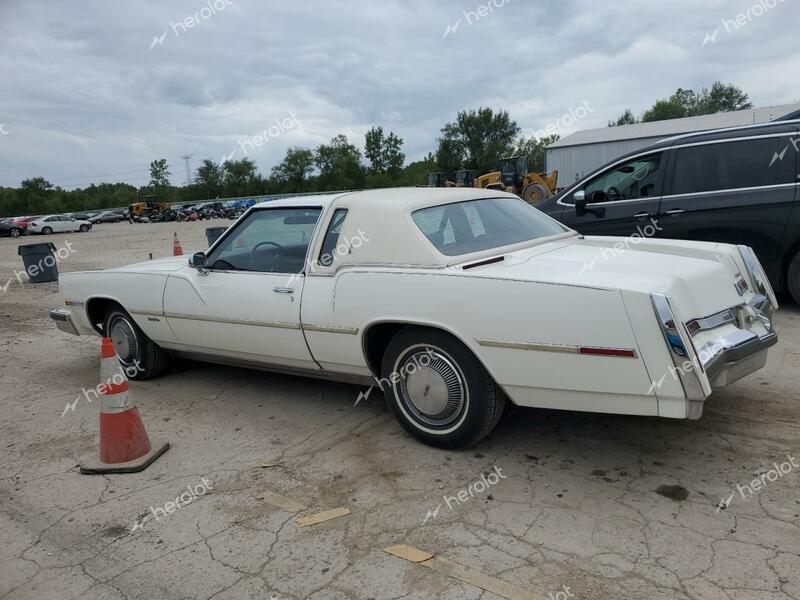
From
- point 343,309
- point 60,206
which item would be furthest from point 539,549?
point 60,206

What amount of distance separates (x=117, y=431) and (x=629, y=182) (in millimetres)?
5548

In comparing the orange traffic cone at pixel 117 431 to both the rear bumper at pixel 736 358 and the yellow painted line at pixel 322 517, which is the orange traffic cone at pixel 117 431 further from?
the rear bumper at pixel 736 358

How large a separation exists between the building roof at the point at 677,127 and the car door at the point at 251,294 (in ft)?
126

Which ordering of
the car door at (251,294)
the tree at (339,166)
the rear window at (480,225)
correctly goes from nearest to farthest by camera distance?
the rear window at (480,225), the car door at (251,294), the tree at (339,166)

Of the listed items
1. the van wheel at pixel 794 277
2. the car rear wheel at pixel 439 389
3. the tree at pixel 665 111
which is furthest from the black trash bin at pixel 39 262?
the tree at pixel 665 111

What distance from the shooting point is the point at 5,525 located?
121 inches

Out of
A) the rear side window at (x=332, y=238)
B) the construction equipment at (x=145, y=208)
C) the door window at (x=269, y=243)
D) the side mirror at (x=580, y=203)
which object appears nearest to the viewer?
the rear side window at (x=332, y=238)

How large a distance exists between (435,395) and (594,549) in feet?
3.87

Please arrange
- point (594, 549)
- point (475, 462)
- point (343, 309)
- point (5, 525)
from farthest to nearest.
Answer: point (343, 309)
point (475, 462)
point (5, 525)
point (594, 549)

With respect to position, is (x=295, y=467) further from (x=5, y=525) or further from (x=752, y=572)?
(x=752, y=572)

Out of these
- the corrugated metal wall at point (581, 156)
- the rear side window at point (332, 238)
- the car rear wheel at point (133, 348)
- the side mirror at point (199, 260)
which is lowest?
the car rear wheel at point (133, 348)

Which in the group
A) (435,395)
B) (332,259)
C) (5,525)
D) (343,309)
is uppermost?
(332,259)

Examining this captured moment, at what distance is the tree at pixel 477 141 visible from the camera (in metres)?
64.6

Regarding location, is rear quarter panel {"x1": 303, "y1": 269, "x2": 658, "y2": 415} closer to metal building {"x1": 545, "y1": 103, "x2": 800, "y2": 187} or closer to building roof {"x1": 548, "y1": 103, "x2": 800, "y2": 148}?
metal building {"x1": 545, "y1": 103, "x2": 800, "y2": 187}
